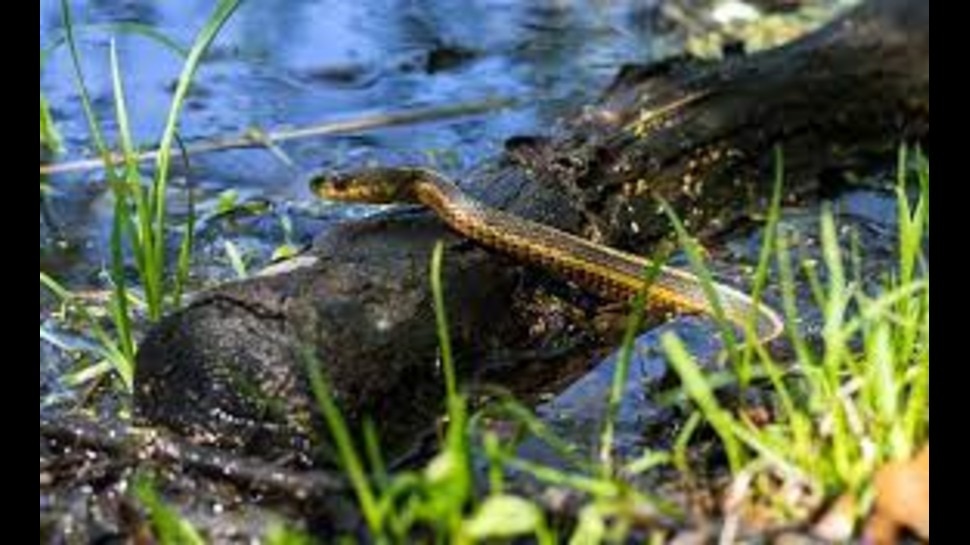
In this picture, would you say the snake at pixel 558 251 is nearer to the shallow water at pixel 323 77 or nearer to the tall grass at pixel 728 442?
the shallow water at pixel 323 77

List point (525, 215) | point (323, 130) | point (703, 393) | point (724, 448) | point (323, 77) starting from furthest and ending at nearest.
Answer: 1. point (323, 77)
2. point (323, 130)
3. point (525, 215)
4. point (724, 448)
5. point (703, 393)

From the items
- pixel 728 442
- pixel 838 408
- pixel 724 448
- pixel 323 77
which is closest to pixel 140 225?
pixel 724 448


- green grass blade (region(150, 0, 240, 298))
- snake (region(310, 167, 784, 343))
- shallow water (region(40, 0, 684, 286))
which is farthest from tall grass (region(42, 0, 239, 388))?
shallow water (region(40, 0, 684, 286))

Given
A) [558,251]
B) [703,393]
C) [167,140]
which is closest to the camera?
[703,393]

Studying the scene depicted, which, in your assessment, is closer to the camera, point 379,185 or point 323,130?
point 379,185

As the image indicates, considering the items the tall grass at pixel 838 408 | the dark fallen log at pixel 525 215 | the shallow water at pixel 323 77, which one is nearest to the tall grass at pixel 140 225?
the dark fallen log at pixel 525 215

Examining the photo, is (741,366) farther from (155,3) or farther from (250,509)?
(155,3)

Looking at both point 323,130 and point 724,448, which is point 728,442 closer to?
point 724,448
